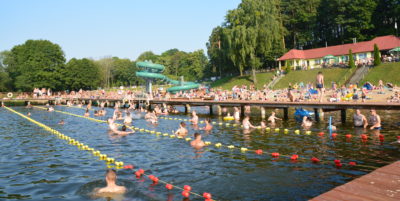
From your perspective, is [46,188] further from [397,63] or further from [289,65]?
[289,65]

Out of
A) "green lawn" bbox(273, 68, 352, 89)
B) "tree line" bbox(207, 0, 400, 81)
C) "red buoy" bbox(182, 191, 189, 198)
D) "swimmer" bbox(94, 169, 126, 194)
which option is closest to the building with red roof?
"green lawn" bbox(273, 68, 352, 89)

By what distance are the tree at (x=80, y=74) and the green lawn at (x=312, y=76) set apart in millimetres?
52224

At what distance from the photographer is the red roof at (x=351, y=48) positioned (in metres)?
54.0

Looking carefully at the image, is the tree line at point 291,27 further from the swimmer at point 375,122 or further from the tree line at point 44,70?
the swimmer at point 375,122

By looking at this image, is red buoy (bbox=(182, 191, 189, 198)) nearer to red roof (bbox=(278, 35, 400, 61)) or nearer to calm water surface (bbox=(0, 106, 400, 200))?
calm water surface (bbox=(0, 106, 400, 200))

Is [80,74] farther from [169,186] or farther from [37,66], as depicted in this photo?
[169,186]

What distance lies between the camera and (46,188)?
10523 millimetres

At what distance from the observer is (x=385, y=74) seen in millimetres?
44031

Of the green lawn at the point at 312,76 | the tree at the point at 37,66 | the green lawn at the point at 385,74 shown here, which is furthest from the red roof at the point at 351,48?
the tree at the point at 37,66

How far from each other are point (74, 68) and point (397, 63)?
71.3m

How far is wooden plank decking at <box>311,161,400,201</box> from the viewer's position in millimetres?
6383

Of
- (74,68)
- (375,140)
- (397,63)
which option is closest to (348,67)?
(397,63)

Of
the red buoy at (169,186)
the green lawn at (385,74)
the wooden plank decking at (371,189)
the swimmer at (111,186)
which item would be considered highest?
the green lawn at (385,74)

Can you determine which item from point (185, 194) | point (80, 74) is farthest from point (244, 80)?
point (185, 194)
